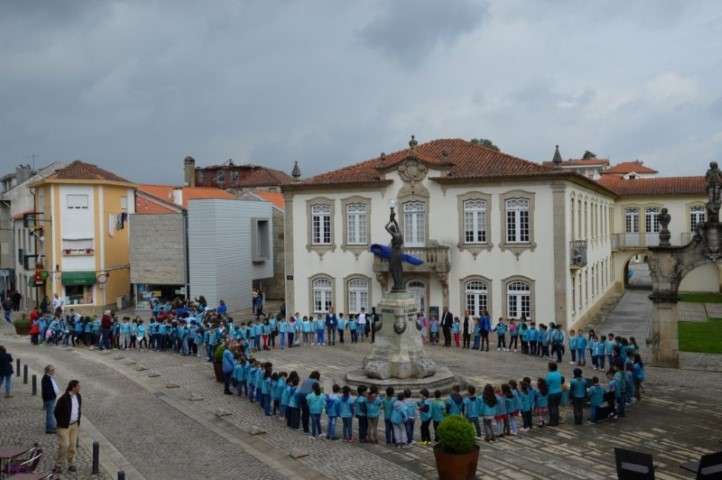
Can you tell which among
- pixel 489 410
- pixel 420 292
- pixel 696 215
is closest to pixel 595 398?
pixel 489 410

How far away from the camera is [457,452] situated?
12.2m

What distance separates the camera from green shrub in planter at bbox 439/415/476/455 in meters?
12.2

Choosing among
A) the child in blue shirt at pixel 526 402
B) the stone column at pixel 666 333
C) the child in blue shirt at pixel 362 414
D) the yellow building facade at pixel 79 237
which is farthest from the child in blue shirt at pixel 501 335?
the yellow building facade at pixel 79 237

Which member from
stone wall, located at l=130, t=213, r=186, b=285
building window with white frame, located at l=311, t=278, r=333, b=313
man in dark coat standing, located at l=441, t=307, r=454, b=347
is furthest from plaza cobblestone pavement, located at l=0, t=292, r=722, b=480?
stone wall, located at l=130, t=213, r=186, b=285

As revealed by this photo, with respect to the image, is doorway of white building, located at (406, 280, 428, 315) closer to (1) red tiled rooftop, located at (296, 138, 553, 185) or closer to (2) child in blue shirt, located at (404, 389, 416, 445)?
(1) red tiled rooftop, located at (296, 138, 553, 185)

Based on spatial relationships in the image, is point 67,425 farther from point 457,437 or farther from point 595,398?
point 595,398

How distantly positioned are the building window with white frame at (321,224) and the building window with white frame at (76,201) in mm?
14973

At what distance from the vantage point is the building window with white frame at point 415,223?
105 feet

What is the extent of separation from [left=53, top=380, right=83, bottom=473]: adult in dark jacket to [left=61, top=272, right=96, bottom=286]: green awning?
95.8 ft

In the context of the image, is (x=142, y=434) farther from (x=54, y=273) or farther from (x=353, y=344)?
(x=54, y=273)

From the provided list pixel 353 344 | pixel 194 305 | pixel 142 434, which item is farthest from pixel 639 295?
pixel 142 434

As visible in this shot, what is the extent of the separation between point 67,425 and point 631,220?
43440 mm

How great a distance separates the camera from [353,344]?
28.8 metres

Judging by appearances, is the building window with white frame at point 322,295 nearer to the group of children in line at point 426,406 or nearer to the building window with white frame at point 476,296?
the building window with white frame at point 476,296
